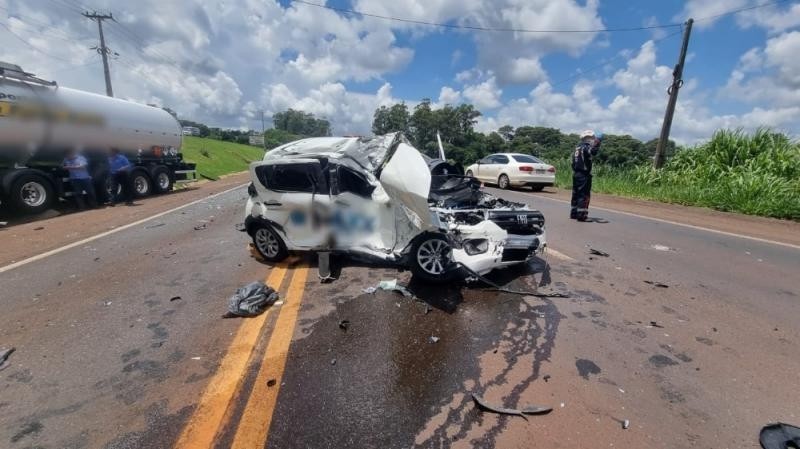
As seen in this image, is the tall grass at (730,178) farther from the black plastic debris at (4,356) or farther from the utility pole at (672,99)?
the black plastic debris at (4,356)

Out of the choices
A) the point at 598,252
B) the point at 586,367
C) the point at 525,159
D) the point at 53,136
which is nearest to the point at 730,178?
the point at 525,159

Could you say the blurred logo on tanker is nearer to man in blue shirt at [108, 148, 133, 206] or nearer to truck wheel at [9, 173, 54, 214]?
man in blue shirt at [108, 148, 133, 206]

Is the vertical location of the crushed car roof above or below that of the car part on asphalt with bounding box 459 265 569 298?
above

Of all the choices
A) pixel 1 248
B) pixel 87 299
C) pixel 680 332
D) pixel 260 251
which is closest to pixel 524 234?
pixel 680 332

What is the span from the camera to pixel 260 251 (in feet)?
18.8

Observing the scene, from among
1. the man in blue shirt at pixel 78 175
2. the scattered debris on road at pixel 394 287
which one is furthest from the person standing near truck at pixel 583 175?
the man in blue shirt at pixel 78 175

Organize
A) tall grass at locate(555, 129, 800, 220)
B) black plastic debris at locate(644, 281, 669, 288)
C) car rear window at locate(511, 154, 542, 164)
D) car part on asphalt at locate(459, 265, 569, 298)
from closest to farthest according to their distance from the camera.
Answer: car part on asphalt at locate(459, 265, 569, 298), black plastic debris at locate(644, 281, 669, 288), tall grass at locate(555, 129, 800, 220), car rear window at locate(511, 154, 542, 164)

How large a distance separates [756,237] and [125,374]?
941 centimetres

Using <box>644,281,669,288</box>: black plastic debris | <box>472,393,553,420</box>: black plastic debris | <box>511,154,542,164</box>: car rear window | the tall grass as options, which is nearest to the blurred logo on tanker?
<box>472,393,553,420</box>: black plastic debris

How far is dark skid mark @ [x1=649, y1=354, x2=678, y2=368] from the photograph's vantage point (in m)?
3.04

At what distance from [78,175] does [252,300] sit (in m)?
9.89

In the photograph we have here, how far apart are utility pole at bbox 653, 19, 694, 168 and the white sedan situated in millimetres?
3747

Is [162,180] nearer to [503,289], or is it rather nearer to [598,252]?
[503,289]

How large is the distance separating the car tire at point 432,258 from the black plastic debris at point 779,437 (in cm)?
280
